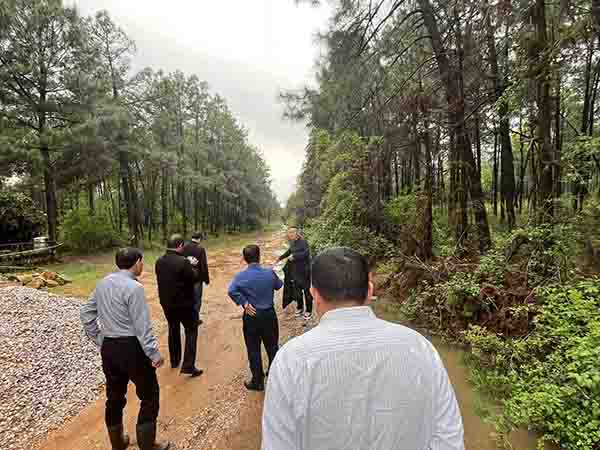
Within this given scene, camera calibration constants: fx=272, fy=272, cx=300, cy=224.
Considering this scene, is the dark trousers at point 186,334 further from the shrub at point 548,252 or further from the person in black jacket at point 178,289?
the shrub at point 548,252

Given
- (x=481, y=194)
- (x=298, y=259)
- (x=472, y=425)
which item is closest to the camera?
(x=472, y=425)

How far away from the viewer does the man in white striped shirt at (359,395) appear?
890 mm

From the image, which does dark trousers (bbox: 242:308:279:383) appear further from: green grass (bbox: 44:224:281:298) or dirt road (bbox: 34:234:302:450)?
green grass (bbox: 44:224:281:298)

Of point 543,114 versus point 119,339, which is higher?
point 543,114

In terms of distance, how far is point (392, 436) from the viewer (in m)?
0.90

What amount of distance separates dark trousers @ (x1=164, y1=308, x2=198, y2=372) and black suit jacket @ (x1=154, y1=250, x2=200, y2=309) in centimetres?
12

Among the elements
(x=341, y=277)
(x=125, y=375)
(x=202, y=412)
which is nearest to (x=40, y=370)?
(x=202, y=412)

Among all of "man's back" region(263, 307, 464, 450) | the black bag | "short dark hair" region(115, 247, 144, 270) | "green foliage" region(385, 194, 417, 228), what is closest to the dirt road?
the black bag

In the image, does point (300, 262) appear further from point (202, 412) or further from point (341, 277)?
point (341, 277)

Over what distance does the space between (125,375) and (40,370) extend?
2.90 metres

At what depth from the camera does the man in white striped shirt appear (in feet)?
2.92

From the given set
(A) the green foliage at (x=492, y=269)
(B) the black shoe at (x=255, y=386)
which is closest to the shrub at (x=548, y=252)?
(A) the green foliage at (x=492, y=269)

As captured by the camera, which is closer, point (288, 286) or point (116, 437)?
point (116, 437)

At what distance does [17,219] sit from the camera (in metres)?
11.9
